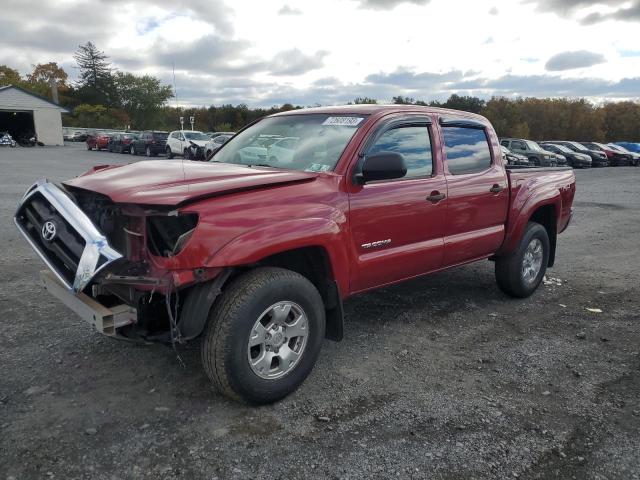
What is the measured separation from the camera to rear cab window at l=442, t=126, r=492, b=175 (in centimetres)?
460

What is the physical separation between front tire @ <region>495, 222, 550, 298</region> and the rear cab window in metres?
0.95

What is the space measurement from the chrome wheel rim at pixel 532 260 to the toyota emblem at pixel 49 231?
4303 mm

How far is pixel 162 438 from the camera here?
2.92m

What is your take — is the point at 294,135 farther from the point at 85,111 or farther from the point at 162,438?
the point at 85,111

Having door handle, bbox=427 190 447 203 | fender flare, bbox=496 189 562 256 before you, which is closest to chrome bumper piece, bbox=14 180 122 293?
door handle, bbox=427 190 447 203

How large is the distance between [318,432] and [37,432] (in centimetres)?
157

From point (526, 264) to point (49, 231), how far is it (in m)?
4.46

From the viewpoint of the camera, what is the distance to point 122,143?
3316cm

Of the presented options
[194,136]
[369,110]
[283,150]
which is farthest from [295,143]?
[194,136]

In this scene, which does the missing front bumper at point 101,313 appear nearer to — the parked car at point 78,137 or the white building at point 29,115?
the white building at point 29,115

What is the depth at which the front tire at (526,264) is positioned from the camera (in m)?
5.31

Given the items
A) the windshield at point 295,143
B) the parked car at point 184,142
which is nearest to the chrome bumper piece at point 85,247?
the windshield at point 295,143

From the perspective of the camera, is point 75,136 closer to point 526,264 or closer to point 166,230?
point 526,264

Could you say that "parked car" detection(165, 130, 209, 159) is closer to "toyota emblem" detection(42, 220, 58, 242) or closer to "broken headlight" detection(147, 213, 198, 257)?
"toyota emblem" detection(42, 220, 58, 242)
